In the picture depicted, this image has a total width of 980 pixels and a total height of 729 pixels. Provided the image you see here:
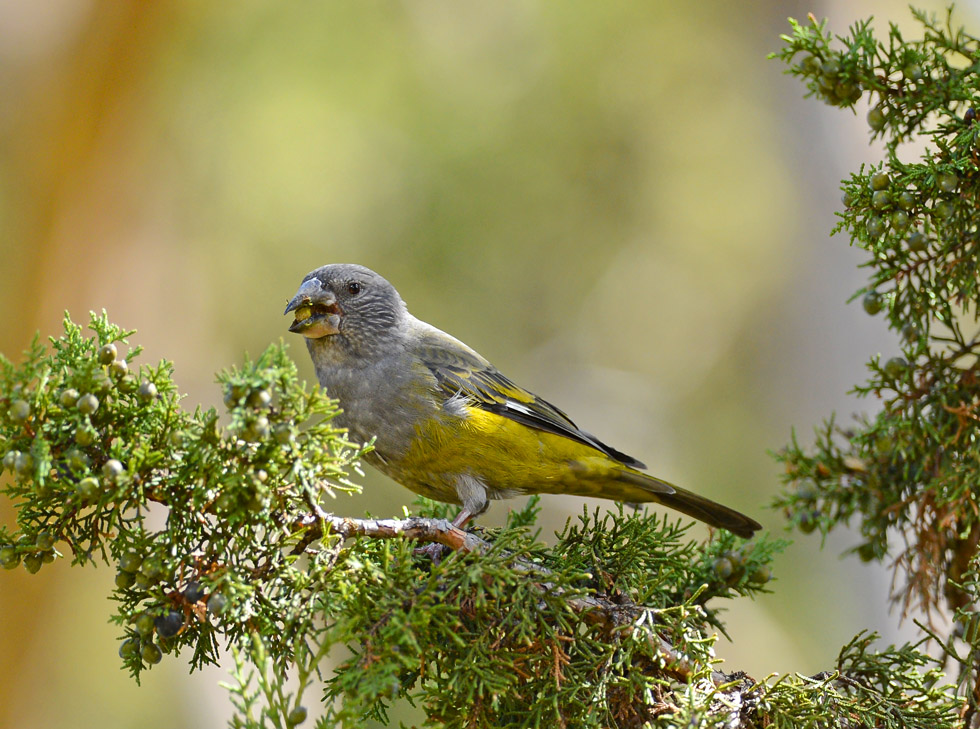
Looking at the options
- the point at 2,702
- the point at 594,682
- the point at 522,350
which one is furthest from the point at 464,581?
the point at 522,350

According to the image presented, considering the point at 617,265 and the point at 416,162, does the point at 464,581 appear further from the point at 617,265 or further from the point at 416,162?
the point at 617,265

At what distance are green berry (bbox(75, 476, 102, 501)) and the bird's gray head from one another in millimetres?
1399

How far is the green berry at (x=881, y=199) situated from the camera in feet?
7.28

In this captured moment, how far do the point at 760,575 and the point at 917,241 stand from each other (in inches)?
45.0

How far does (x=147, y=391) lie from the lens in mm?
1791

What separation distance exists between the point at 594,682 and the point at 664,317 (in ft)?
27.6

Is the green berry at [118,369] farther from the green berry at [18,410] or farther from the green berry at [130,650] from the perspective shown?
the green berry at [130,650]

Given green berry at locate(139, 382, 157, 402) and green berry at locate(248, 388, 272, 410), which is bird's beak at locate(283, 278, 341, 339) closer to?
green berry at locate(139, 382, 157, 402)

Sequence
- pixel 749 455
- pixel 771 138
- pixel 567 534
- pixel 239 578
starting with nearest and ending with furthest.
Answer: pixel 239 578, pixel 567 534, pixel 771 138, pixel 749 455

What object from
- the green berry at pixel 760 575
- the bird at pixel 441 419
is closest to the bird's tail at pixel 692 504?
the bird at pixel 441 419

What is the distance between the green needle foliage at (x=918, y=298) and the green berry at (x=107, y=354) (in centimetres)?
194

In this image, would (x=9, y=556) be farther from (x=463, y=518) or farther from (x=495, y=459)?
(x=495, y=459)

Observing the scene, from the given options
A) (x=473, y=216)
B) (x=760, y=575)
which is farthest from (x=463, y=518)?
(x=473, y=216)

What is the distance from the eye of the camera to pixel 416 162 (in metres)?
8.80
